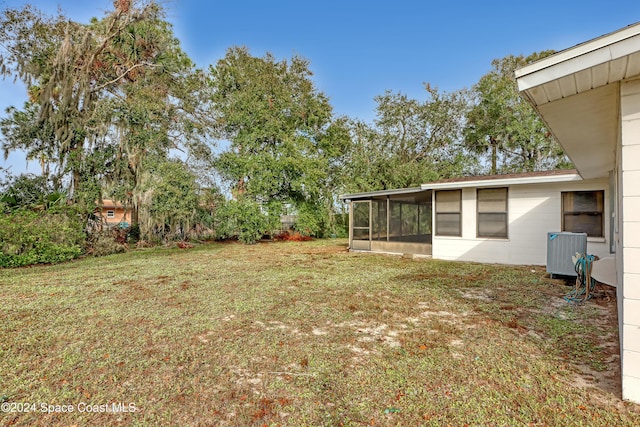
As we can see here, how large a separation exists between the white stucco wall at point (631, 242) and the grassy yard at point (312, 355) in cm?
24

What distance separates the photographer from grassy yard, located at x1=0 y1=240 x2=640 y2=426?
2.13 meters

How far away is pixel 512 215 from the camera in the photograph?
27.7 feet

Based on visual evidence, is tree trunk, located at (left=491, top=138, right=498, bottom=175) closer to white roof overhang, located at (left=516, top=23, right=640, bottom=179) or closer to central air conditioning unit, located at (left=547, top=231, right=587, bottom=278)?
central air conditioning unit, located at (left=547, top=231, right=587, bottom=278)

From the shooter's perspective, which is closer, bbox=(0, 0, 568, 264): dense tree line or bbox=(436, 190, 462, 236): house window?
bbox=(436, 190, 462, 236): house window

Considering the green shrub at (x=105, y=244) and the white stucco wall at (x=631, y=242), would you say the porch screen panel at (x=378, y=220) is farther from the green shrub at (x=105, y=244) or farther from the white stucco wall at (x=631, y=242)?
the white stucco wall at (x=631, y=242)

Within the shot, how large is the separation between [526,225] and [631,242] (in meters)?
6.77

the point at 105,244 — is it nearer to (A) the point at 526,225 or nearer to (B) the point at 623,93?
(A) the point at 526,225

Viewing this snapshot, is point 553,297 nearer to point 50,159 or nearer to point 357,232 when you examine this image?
point 357,232

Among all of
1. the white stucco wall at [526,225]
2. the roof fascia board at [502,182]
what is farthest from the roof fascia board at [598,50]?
the white stucco wall at [526,225]

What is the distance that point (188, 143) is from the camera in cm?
1557

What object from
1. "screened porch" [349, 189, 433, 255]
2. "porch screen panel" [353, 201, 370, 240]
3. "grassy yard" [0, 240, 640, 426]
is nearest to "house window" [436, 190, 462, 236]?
"screened porch" [349, 189, 433, 255]

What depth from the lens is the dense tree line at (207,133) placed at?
11516mm

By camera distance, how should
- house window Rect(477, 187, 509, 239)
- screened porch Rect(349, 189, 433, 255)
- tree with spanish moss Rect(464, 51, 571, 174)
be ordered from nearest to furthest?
house window Rect(477, 187, 509, 239)
screened porch Rect(349, 189, 433, 255)
tree with spanish moss Rect(464, 51, 571, 174)

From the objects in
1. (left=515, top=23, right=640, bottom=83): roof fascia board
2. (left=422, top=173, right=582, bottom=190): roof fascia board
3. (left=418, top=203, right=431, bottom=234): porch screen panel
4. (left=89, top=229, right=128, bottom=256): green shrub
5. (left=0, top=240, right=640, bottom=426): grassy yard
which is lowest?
(left=0, top=240, right=640, bottom=426): grassy yard
